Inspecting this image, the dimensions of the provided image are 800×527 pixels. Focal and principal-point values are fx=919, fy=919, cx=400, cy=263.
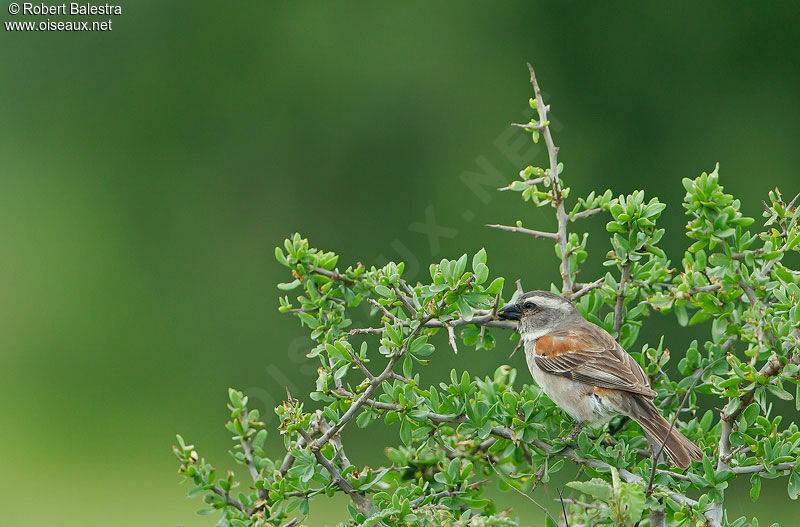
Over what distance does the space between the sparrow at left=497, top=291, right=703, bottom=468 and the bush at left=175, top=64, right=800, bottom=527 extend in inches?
2.5

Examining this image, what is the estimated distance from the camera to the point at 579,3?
8.14 metres

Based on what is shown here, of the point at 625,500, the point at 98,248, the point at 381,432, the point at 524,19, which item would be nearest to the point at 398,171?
the point at 524,19

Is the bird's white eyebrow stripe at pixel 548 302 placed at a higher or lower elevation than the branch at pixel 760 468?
higher

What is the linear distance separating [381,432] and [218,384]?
1.58 m

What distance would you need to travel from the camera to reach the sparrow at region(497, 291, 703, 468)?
9.71 feet

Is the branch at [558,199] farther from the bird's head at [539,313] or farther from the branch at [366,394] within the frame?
the branch at [366,394]

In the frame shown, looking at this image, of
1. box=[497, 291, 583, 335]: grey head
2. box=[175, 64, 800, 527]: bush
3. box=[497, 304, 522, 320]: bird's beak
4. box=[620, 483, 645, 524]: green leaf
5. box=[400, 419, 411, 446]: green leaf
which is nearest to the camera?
box=[620, 483, 645, 524]: green leaf

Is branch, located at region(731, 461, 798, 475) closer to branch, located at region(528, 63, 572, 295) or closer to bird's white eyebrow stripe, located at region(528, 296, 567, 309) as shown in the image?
branch, located at region(528, 63, 572, 295)

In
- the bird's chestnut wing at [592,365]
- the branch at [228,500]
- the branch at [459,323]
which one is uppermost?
the branch at [459,323]

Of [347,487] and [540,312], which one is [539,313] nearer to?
[540,312]

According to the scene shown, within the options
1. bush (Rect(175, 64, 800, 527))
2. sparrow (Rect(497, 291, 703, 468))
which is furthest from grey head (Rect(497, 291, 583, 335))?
bush (Rect(175, 64, 800, 527))

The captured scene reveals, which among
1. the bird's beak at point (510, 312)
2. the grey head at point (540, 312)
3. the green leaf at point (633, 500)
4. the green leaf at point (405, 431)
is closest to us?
the green leaf at point (633, 500)

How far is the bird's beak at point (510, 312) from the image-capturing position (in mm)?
3075

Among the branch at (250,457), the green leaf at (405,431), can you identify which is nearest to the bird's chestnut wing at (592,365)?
the green leaf at (405,431)
